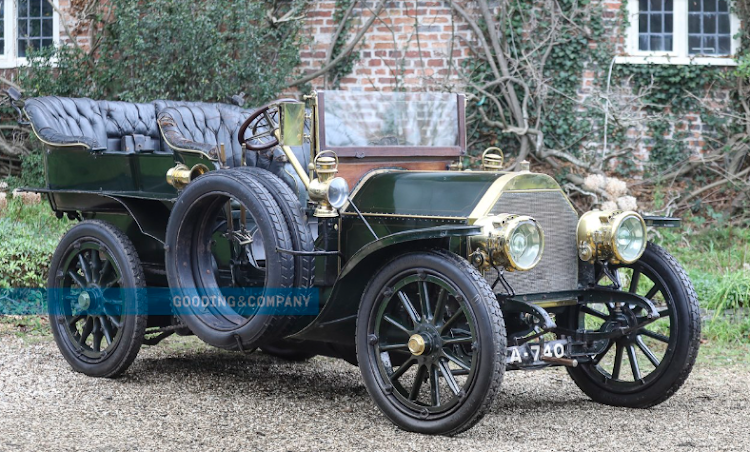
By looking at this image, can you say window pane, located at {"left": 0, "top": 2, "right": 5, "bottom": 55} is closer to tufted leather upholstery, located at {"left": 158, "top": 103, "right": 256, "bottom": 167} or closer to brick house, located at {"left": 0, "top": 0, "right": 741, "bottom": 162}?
brick house, located at {"left": 0, "top": 0, "right": 741, "bottom": 162}

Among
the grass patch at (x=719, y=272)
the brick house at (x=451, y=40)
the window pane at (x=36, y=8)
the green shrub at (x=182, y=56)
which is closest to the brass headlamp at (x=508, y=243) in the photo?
the grass patch at (x=719, y=272)

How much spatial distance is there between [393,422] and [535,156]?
6.94m

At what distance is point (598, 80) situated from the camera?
10.6 meters

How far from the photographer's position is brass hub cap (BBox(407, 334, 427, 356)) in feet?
13.1

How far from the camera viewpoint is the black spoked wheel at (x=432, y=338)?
12.5 feet

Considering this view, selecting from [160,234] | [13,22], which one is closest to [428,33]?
[13,22]

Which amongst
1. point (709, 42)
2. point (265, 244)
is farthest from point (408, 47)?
point (265, 244)

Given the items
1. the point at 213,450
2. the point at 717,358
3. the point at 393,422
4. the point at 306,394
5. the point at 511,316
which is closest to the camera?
the point at 213,450

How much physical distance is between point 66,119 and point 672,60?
7.03 meters

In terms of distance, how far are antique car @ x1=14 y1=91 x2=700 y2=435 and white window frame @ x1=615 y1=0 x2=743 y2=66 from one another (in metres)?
5.82

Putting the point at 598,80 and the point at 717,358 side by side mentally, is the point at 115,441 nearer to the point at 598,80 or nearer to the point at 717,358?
the point at 717,358

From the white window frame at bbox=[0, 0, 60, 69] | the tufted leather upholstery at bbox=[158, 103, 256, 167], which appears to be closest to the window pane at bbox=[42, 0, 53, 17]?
the white window frame at bbox=[0, 0, 60, 69]

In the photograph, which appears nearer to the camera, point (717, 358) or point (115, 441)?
point (115, 441)

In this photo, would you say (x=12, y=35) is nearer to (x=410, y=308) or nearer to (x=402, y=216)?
(x=402, y=216)
